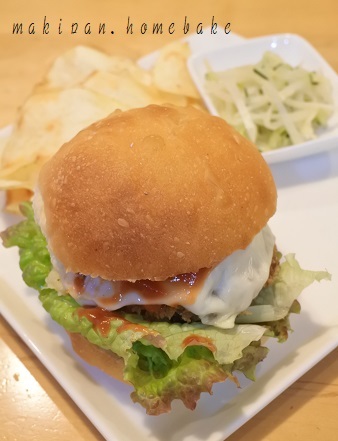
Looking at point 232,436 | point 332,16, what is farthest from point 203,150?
point 332,16

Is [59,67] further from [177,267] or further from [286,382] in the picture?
[286,382]

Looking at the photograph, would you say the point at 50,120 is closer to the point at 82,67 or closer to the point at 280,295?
the point at 82,67

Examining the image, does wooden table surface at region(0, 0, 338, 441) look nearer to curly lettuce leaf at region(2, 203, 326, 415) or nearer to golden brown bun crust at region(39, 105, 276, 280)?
curly lettuce leaf at region(2, 203, 326, 415)

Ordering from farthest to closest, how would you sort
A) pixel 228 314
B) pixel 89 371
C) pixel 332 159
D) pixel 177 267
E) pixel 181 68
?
pixel 181 68, pixel 332 159, pixel 89 371, pixel 228 314, pixel 177 267

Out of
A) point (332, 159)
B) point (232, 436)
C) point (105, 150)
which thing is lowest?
point (232, 436)

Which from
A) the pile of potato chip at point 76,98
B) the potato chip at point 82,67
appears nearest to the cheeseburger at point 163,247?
the pile of potato chip at point 76,98

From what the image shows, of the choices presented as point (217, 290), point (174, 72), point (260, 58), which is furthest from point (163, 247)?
point (260, 58)
